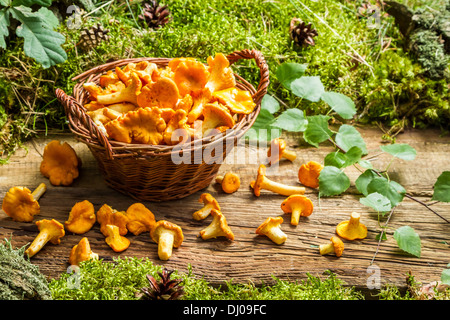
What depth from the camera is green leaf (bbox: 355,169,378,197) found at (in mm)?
2320

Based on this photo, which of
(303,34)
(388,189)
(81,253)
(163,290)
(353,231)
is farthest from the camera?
(303,34)

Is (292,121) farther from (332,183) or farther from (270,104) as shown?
(332,183)

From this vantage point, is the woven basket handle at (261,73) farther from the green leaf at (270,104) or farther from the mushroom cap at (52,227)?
the mushroom cap at (52,227)

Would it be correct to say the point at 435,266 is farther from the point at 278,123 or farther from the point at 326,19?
the point at 326,19

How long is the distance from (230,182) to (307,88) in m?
0.79

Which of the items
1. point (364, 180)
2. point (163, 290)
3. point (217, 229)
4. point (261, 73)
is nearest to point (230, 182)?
point (217, 229)

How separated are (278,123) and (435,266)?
1080 millimetres

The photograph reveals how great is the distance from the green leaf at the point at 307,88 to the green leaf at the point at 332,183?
1.84 ft

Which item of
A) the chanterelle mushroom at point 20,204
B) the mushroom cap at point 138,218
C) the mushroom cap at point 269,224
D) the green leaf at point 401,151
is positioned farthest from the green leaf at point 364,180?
the chanterelle mushroom at point 20,204

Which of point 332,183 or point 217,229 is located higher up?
point 332,183

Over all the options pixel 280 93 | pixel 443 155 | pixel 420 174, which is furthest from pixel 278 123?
pixel 443 155

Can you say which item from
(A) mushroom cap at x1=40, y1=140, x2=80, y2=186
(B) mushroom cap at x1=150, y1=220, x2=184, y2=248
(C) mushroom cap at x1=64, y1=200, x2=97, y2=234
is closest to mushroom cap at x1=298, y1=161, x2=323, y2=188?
(B) mushroom cap at x1=150, y1=220, x2=184, y2=248

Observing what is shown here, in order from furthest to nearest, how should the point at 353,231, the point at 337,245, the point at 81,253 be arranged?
the point at 353,231 < the point at 337,245 < the point at 81,253

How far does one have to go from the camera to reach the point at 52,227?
198cm
